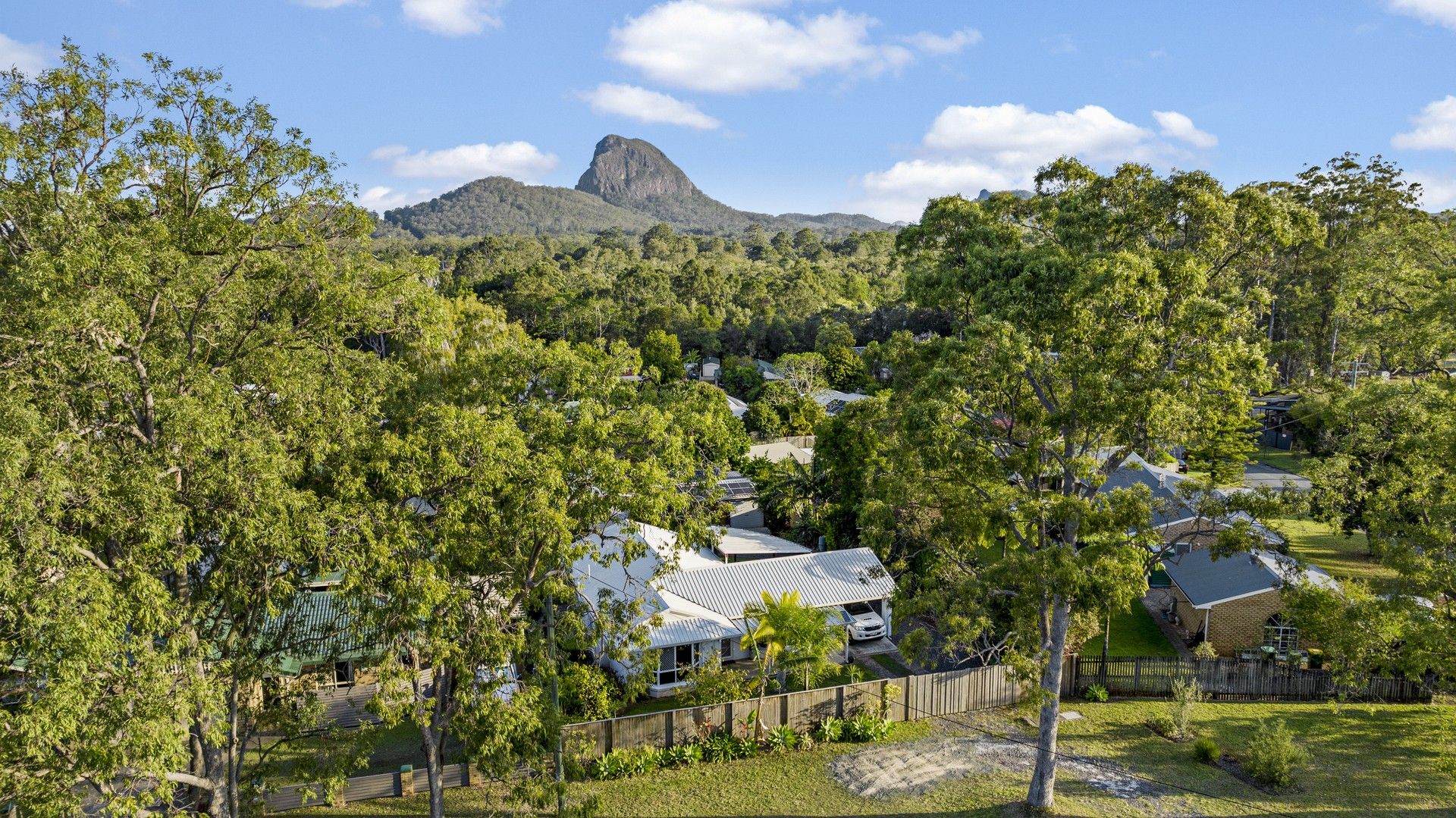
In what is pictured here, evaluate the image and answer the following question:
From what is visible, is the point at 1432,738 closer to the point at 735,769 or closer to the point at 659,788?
the point at 735,769

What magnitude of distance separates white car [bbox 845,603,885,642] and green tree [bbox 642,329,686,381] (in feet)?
128

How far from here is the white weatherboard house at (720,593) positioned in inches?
833

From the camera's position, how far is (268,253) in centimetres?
1161

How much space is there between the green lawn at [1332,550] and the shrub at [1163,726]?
10760 millimetres

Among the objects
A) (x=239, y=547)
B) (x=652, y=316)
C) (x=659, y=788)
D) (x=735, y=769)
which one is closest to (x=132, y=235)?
(x=239, y=547)

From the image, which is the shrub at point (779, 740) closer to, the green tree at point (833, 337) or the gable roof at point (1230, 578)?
the gable roof at point (1230, 578)

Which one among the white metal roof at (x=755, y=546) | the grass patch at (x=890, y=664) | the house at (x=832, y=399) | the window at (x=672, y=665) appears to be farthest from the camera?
the house at (x=832, y=399)

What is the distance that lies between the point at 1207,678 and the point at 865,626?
27.3 feet

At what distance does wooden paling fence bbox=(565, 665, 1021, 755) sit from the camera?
17.6 meters

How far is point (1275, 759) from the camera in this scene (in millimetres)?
16281

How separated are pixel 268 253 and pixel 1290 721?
22330mm

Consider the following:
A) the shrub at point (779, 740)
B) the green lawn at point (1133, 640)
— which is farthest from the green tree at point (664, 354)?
the shrub at point (779, 740)

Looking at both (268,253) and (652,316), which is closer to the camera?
(268,253)

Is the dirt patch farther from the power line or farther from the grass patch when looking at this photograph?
the grass patch
